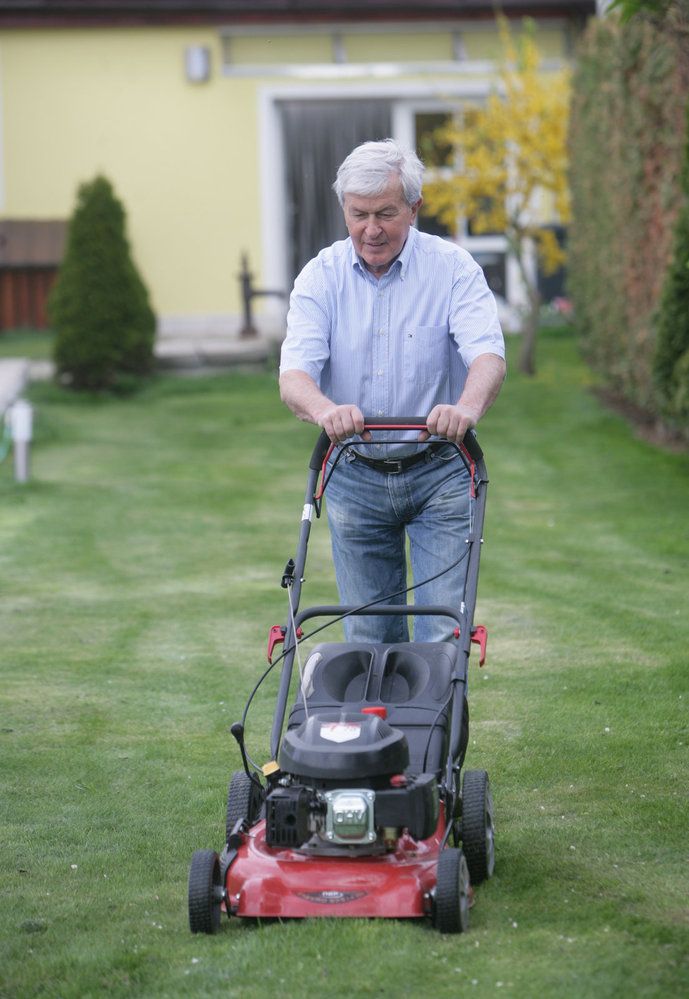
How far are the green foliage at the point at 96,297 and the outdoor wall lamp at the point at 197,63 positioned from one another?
3.21 metres

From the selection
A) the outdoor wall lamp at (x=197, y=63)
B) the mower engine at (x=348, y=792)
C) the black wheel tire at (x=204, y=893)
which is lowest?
the black wheel tire at (x=204, y=893)

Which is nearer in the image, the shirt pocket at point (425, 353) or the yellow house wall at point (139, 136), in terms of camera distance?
the shirt pocket at point (425, 353)

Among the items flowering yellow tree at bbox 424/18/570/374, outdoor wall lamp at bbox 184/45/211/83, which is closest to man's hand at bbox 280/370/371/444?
flowering yellow tree at bbox 424/18/570/374

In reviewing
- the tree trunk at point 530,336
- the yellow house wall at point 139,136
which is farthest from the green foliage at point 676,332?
the yellow house wall at point 139,136

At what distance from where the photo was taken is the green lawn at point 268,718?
326 cm

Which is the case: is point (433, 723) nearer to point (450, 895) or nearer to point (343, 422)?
point (450, 895)

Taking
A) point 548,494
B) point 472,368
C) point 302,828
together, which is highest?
point 472,368

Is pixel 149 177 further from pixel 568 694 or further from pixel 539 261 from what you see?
pixel 568 694

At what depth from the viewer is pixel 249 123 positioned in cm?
1598

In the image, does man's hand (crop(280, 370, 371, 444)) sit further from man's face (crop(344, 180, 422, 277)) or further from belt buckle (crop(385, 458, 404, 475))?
man's face (crop(344, 180, 422, 277))

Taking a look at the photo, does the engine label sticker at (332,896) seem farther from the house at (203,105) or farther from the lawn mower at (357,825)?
the house at (203,105)

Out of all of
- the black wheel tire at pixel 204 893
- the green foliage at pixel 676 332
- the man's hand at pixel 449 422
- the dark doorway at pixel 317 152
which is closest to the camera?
the black wheel tire at pixel 204 893

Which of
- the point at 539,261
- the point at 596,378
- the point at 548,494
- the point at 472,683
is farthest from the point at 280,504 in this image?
the point at 539,261

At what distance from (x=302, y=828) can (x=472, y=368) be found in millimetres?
1237
